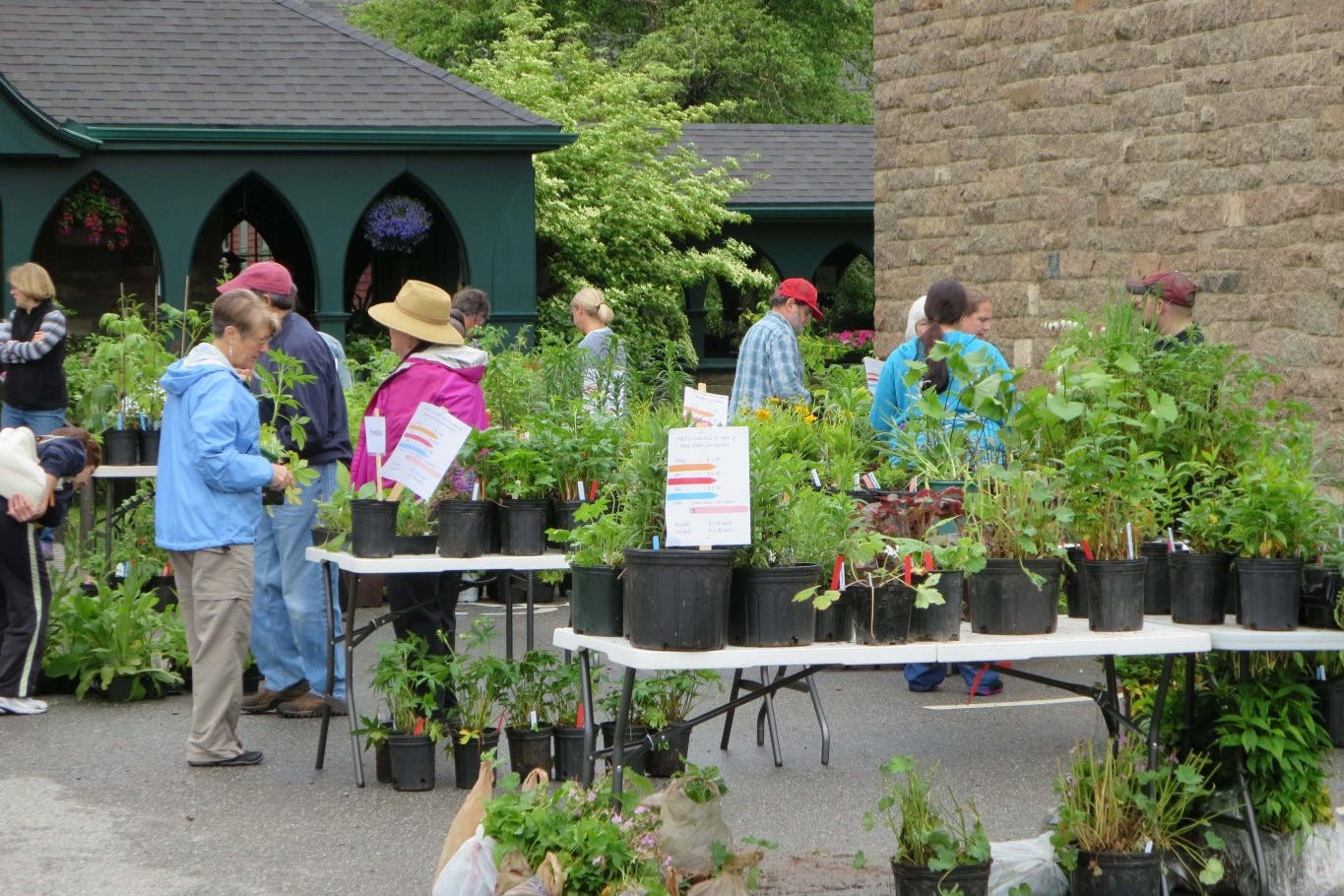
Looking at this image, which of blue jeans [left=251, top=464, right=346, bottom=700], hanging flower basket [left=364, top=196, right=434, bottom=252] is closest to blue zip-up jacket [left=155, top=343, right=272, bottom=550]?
blue jeans [left=251, top=464, right=346, bottom=700]

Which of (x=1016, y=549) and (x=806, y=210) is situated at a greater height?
(x=806, y=210)

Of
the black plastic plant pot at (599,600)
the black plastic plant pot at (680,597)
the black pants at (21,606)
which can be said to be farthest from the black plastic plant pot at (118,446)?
the black plastic plant pot at (680,597)

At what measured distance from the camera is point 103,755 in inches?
287

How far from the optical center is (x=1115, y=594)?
4.91 meters

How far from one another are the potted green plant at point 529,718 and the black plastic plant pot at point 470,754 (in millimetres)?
76

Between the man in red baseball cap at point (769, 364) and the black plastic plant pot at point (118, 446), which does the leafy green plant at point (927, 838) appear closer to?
the man in red baseball cap at point (769, 364)

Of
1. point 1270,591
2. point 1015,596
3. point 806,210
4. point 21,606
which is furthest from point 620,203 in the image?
point 1015,596

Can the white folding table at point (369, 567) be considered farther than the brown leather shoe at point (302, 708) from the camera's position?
No

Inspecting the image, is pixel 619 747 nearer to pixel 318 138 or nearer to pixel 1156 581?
pixel 1156 581

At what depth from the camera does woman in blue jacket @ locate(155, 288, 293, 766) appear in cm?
666

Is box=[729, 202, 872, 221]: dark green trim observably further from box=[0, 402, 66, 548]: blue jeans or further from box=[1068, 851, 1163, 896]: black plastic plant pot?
box=[1068, 851, 1163, 896]: black plastic plant pot

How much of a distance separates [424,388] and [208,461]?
34.4 inches

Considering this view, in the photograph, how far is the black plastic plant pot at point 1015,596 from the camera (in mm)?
4824

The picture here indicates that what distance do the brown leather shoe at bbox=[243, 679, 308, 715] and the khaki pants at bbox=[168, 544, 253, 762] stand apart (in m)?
→ 1.05
